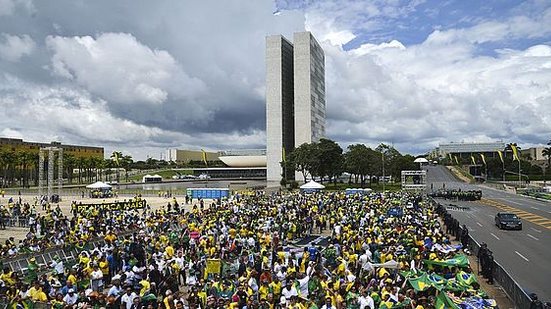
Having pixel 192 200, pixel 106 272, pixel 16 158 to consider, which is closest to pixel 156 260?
pixel 106 272

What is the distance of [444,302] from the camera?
1078 cm

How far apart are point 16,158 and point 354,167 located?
258 ft

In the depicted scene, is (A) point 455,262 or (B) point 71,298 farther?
(A) point 455,262

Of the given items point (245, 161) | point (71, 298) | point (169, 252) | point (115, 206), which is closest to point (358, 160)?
point (115, 206)

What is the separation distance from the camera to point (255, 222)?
24.8 metres

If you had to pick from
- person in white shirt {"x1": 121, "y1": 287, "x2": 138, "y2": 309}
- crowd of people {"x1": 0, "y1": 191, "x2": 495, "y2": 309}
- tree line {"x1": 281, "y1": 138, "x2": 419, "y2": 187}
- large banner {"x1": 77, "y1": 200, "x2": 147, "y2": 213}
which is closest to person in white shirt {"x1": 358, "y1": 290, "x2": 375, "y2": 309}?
crowd of people {"x1": 0, "y1": 191, "x2": 495, "y2": 309}

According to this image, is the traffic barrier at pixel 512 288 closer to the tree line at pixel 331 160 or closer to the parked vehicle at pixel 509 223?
the parked vehicle at pixel 509 223

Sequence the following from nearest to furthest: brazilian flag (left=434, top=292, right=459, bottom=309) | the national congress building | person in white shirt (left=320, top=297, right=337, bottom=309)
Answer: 1. person in white shirt (left=320, top=297, right=337, bottom=309)
2. brazilian flag (left=434, top=292, right=459, bottom=309)
3. the national congress building

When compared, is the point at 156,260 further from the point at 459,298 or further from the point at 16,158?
the point at 16,158

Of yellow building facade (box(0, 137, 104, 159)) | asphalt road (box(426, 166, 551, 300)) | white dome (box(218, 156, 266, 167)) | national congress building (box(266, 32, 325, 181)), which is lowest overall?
asphalt road (box(426, 166, 551, 300))

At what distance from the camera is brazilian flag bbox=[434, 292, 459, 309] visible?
10.7 meters

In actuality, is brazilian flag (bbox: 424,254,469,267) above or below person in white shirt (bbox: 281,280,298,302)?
above

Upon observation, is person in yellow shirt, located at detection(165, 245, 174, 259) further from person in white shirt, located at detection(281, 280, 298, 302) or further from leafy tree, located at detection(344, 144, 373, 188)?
leafy tree, located at detection(344, 144, 373, 188)

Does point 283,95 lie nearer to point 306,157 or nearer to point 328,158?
point 306,157
